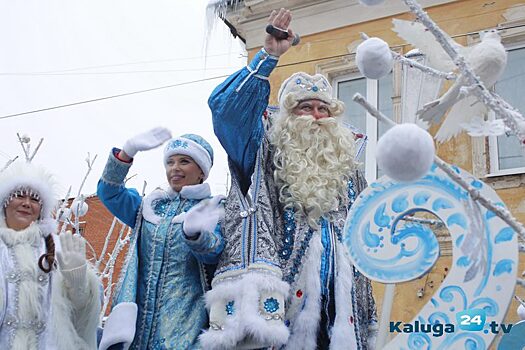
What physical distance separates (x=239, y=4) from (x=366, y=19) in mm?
1766

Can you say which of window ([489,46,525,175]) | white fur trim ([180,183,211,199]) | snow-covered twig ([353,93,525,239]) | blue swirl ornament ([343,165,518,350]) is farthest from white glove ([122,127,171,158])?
window ([489,46,525,175])

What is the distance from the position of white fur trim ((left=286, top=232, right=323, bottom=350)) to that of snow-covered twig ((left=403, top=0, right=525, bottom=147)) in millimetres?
1459

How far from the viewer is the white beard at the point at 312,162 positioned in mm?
3148

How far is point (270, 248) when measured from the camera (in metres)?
2.92

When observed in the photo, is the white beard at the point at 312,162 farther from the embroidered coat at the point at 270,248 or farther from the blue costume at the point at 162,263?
the blue costume at the point at 162,263

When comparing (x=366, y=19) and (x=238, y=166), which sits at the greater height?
(x=366, y=19)

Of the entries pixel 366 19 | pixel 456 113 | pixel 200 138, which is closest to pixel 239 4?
pixel 366 19

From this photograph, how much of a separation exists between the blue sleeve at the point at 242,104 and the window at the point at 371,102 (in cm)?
493

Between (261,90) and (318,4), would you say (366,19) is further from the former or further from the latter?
(261,90)

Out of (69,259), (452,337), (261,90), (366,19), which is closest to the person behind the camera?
(452,337)

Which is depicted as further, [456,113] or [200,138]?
[200,138]

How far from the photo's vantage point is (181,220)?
3.28 m

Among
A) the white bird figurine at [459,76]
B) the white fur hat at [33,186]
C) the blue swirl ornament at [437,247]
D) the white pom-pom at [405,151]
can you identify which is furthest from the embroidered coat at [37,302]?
the white pom-pom at [405,151]

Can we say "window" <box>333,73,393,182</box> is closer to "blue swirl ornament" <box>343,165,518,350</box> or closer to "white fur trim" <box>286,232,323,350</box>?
"white fur trim" <box>286,232,323,350</box>
